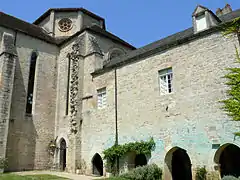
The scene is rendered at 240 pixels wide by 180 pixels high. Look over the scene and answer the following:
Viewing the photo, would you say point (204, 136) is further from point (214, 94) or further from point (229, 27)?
point (229, 27)

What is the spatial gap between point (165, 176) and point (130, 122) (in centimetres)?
336

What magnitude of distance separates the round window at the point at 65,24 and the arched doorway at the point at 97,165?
11.9 m

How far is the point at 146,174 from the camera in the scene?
35.4 feet

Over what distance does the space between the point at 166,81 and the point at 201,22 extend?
10.7 feet

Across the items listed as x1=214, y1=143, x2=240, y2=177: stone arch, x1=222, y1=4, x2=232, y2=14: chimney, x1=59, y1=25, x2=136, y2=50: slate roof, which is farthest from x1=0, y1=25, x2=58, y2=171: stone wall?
x1=222, y1=4, x2=232, y2=14: chimney

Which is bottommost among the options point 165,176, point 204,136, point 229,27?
point 165,176

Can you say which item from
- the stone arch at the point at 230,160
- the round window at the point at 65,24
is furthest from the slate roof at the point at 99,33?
the stone arch at the point at 230,160

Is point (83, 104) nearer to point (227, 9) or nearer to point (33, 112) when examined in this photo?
point (33, 112)

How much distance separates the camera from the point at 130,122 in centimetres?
1322

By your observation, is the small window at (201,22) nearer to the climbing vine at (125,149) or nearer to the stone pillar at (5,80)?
the climbing vine at (125,149)

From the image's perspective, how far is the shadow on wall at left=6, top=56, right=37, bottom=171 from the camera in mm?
15344

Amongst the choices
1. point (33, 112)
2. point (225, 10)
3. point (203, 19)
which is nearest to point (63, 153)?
point (33, 112)

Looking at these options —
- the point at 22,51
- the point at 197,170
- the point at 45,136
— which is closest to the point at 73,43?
the point at 22,51

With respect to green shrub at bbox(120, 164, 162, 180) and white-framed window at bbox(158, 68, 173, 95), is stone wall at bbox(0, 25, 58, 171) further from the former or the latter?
white-framed window at bbox(158, 68, 173, 95)
